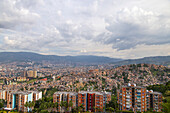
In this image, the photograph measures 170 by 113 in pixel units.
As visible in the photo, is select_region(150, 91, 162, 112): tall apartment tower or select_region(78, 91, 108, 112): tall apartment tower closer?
select_region(150, 91, 162, 112): tall apartment tower

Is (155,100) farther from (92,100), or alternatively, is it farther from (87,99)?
(87,99)

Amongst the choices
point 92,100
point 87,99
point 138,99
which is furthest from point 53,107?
point 138,99

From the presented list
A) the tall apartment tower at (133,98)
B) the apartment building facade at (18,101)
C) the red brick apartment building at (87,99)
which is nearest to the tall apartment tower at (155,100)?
the tall apartment tower at (133,98)

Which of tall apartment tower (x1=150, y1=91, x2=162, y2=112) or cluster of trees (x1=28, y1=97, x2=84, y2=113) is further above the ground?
tall apartment tower (x1=150, y1=91, x2=162, y2=112)

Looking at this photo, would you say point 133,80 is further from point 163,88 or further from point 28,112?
point 28,112

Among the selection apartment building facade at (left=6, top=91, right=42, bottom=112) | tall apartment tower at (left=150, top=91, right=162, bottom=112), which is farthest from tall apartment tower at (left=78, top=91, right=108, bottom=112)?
apartment building facade at (left=6, top=91, right=42, bottom=112)

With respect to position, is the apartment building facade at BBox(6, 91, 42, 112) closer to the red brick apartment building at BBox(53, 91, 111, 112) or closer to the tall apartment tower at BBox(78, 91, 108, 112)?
the red brick apartment building at BBox(53, 91, 111, 112)

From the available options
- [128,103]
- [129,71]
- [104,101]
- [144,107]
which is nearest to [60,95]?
[104,101]
